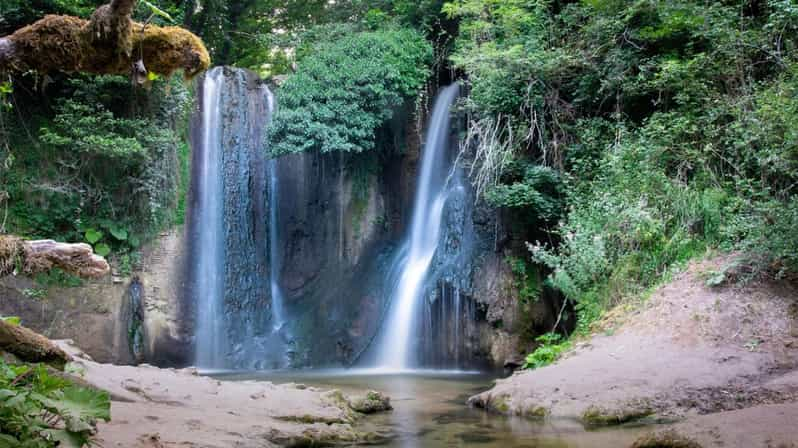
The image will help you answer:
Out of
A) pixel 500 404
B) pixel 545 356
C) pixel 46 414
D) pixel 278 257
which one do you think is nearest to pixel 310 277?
pixel 278 257

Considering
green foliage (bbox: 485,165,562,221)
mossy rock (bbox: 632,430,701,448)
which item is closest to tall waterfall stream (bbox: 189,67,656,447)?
green foliage (bbox: 485,165,562,221)

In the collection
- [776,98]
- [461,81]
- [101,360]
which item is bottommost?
[101,360]

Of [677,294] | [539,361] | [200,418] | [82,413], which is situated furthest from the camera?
[539,361]

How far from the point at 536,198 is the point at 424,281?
3.29m

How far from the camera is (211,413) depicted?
22.6 feet

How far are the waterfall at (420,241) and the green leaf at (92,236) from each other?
6824 millimetres

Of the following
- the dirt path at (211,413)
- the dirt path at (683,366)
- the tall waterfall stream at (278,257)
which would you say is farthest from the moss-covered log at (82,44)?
the tall waterfall stream at (278,257)

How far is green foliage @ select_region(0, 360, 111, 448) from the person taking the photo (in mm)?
3584

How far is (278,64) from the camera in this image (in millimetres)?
22844

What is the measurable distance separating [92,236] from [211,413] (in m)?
10.1

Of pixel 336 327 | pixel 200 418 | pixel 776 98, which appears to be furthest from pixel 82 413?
pixel 336 327

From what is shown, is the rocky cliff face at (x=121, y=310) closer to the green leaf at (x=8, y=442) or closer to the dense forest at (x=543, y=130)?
the dense forest at (x=543, y=130)

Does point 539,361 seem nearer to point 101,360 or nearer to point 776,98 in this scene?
point 776,98

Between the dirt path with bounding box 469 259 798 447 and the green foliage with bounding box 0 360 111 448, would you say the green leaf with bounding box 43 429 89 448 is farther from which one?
the dirt path with bounding box 469 259 798 447
